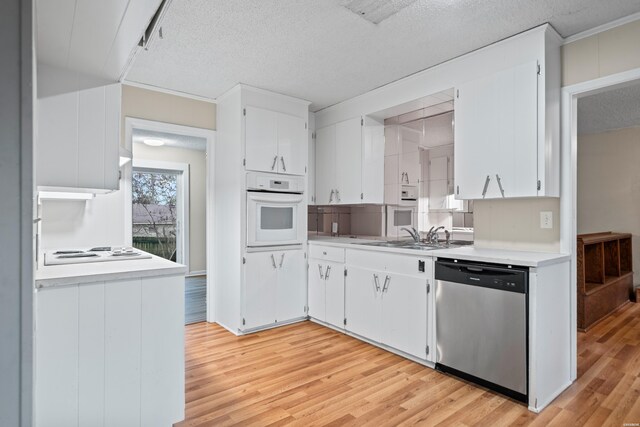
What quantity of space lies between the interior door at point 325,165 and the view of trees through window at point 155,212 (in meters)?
3.48

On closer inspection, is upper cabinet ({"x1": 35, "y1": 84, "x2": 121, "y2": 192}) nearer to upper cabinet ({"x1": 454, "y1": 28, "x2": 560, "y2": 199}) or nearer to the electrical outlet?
upper cabinet ({"x1": 454, "y1": 28, "x2": 560, "y2": 199})

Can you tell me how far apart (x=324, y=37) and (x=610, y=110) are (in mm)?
3910

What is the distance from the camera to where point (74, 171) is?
1.94m

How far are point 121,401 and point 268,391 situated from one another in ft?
3.03

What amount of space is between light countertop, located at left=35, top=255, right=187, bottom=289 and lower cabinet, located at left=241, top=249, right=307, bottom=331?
5.04ft

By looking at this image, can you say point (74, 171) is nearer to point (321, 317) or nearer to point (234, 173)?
point (234, 173)

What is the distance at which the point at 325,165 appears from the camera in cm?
427

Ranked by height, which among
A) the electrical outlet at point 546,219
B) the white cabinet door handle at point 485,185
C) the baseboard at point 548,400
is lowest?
the baseboard at point 548,400

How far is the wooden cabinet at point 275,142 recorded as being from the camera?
3561mm

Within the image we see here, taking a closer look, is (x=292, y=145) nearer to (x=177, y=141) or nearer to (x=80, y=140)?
(x=80, y=140)

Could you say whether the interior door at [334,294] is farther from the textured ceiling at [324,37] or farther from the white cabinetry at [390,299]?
the textured ceiling at [324,37]

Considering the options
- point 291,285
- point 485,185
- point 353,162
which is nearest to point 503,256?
point 485,185

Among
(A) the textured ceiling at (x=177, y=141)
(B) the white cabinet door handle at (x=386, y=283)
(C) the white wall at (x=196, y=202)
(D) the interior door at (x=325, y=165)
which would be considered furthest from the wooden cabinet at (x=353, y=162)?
(C) the white wall at (x=196, y=202)

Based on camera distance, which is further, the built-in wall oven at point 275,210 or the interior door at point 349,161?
the interior door at point 349,161
